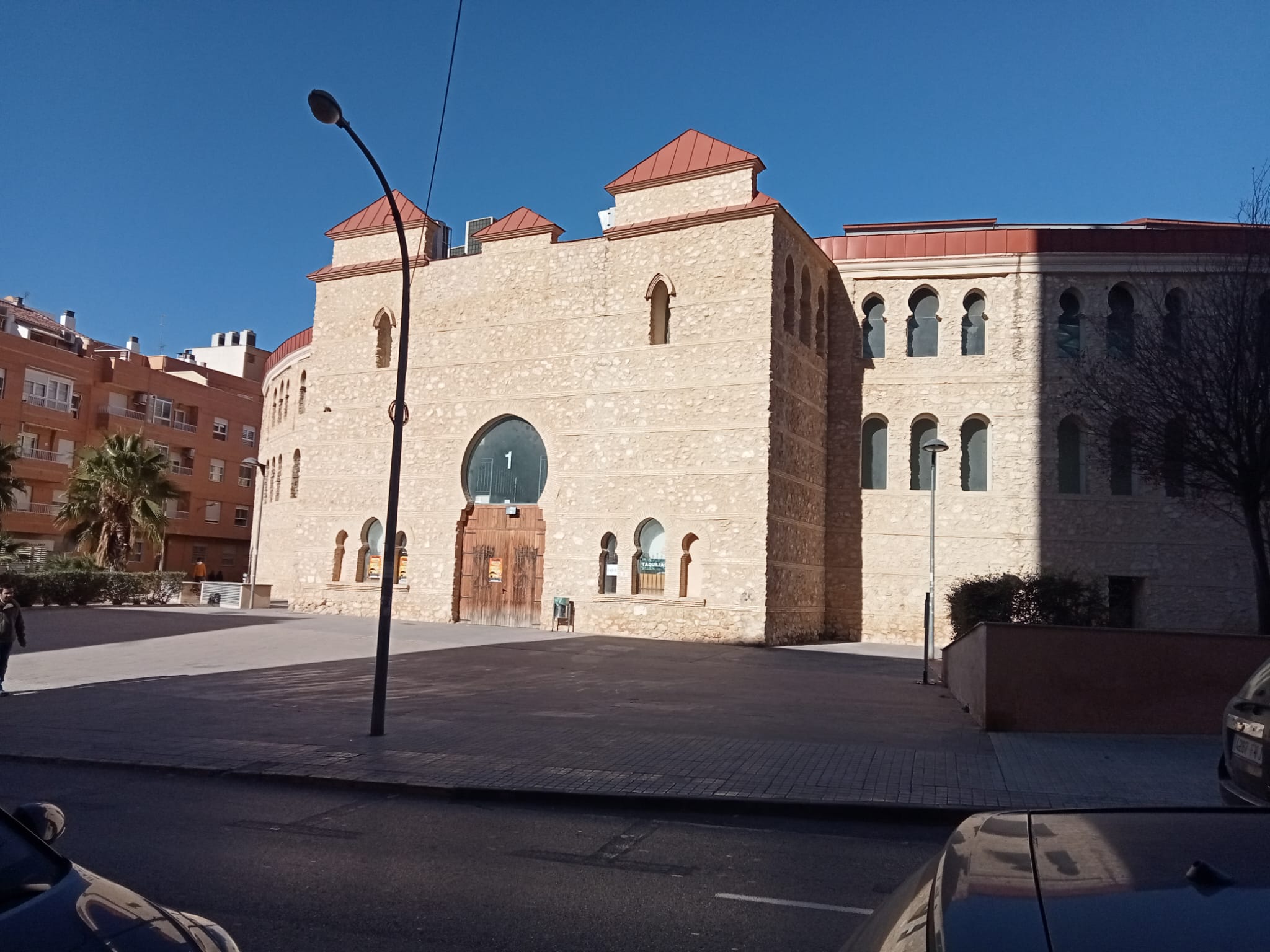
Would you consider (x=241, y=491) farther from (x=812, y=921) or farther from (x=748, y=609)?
(x=812, y=921)

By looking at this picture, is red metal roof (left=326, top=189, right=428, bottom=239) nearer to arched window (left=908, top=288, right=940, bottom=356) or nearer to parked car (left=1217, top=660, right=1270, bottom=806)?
arched window (left=908, top=288, right=940, bottom=356)

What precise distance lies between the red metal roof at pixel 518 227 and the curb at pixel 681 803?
21.6 meters

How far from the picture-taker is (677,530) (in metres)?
24.3

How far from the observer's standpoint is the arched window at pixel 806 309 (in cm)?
2611

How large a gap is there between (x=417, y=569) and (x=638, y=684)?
14.1m

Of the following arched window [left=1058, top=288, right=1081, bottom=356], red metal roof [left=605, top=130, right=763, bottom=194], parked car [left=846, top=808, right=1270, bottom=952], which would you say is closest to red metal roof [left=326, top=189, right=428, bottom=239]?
red metal roof [left=605, top=130, right=763, bottom=194]

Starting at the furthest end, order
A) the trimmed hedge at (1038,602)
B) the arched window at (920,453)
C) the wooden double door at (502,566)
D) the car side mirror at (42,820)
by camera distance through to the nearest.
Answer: the wooden double door at (502,566)
the arched window at (920,453)
the trimmed hedge at (1038,602)
the car side mirror at (42,820)

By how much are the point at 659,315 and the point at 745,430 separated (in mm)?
4435

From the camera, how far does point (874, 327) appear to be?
1094 inches

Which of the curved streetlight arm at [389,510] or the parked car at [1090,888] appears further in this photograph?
the curved streetlight arm at [389,510]

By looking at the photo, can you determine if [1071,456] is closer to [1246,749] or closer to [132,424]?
[1246,749]

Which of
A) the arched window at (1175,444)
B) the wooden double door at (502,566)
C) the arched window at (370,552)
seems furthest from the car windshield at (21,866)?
the arched window at (370,552)

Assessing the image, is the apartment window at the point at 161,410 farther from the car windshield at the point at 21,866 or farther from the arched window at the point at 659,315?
the car windshield at the point at 21,866

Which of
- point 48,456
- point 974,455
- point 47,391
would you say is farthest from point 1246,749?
point 47,391
